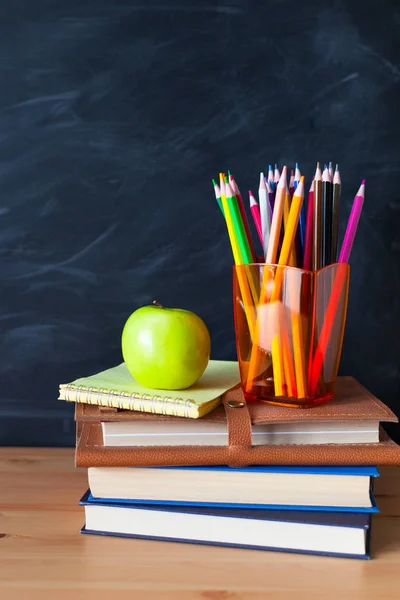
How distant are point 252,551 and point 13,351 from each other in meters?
0.48

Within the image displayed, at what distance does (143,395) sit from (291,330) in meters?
0.17

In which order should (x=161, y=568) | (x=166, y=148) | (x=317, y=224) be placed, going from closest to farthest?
(x=161, y=568)
(x=317, y=224)
(x=166, y=148)

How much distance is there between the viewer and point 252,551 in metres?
0.63

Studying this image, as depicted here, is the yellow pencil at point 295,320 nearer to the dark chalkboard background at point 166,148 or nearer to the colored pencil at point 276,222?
the colored pencil at point 276,222

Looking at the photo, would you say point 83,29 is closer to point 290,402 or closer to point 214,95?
point 214,95

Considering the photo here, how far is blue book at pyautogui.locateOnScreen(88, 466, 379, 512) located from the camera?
628 mm

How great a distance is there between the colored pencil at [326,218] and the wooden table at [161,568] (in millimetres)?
293

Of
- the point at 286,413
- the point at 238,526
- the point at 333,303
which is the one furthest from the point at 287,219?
the point at 238,526

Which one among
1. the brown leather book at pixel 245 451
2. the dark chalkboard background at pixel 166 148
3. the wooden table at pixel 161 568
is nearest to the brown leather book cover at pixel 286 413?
the brown leather book at pixel 245 451

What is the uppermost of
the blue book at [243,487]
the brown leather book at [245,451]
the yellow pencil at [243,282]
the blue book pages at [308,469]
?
the yellow pencil at [243,282]

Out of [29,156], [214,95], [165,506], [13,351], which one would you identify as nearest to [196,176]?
[214,95]

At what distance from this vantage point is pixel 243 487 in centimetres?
64

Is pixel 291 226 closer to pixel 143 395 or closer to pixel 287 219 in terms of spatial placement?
pixel 287 219

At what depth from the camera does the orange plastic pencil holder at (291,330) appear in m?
0.69
